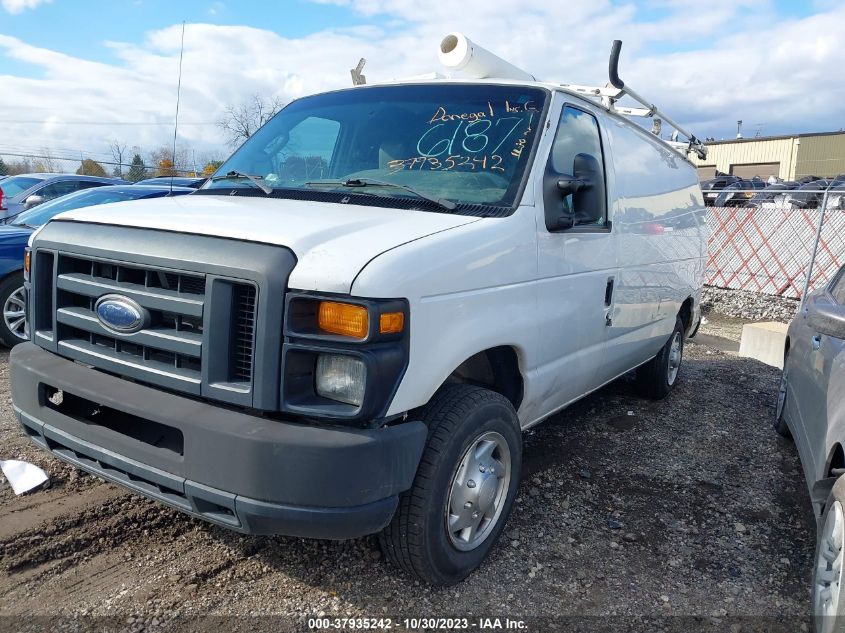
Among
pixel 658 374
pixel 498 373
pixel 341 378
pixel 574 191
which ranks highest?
pixel 574 191

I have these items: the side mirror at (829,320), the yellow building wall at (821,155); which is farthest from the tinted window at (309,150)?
the yellow building wall at (821,155)

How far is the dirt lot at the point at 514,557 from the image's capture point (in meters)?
2.81

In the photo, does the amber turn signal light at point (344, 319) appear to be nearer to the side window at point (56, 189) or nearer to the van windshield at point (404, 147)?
the van windshield at point (404, 147)

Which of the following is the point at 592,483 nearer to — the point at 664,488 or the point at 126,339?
the point at 664,488

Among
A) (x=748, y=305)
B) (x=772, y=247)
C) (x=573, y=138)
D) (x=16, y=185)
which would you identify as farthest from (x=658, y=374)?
(x=16, y=185)

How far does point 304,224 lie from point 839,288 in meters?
3.71

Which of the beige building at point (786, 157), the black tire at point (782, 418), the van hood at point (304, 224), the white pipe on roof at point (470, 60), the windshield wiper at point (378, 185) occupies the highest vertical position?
the beige building at point (786, 157)

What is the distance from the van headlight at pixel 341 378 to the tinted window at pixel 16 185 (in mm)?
11910

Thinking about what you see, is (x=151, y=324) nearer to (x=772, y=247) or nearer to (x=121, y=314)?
(x=121, y=314)

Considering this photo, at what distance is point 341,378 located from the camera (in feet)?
7.59

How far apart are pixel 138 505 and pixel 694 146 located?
585cm

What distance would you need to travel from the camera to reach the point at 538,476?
4.20 meters

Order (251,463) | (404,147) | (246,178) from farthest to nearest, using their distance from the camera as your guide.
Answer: (246,178)
(404,147)
(251,463)

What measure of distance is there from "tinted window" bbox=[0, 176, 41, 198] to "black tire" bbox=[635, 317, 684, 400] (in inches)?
441
